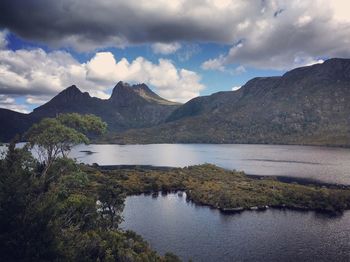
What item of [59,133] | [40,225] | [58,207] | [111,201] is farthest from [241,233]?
[40,225]

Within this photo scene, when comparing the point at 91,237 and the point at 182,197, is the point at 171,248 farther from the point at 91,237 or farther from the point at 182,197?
the point at 182,197

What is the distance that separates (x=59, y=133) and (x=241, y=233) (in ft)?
232

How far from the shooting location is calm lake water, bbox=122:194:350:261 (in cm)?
9312

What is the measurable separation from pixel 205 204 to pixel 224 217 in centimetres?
2375

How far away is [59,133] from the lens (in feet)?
228

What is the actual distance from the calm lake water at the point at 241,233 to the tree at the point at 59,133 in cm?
4150

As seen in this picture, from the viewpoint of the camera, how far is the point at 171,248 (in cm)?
9644

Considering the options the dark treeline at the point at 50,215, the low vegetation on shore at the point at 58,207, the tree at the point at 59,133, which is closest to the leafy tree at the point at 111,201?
the low vegetation on shore at the point at 58,207

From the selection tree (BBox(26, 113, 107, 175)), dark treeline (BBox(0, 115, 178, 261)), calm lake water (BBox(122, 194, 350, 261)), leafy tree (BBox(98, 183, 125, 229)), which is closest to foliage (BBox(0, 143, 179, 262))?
dark treeline (BBox(0, 115, 178, 261))

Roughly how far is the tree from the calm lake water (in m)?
41.5

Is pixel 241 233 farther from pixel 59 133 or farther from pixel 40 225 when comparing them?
pixel 40 225

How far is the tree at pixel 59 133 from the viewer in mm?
68875

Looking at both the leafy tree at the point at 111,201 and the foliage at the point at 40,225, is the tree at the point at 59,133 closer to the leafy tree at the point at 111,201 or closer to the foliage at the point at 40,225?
the foliage at the point at 40,225

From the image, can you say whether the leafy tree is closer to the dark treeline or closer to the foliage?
the dark treeline
